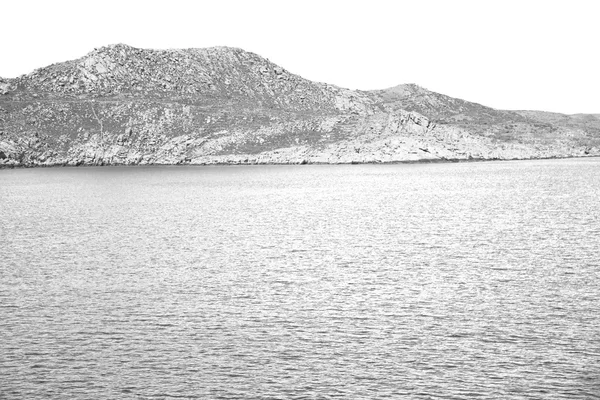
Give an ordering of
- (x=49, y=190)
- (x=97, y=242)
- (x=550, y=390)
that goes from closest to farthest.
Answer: (x=550, y=390) → (x=97, y=242) → (x=49, y=190)

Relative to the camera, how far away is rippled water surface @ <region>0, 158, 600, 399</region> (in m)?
30.5

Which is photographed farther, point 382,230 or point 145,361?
point 382,230

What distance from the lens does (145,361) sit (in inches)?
1303

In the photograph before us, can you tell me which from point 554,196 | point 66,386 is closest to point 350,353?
point 66,386

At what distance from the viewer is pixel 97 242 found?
238ft

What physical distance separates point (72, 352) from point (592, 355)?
2310 centimetres

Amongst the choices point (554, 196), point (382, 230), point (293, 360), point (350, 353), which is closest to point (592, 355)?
point (350, 353)

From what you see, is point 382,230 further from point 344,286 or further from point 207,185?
point 207,185

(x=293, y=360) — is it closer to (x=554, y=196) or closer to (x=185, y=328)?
(x=185, y=328)

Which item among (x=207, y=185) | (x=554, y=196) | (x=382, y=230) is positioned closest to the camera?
(x=382, y=230)

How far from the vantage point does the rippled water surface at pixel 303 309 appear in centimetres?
3045

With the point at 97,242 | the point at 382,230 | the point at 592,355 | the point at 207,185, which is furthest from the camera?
the point at 207,185

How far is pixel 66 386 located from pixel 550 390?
18847mm

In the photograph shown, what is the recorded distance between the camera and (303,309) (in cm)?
4222
